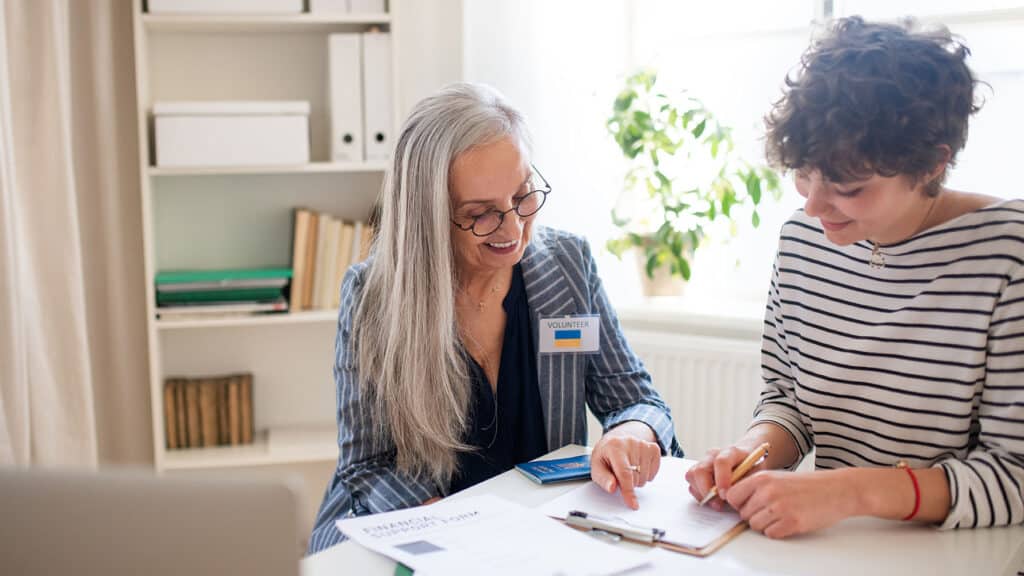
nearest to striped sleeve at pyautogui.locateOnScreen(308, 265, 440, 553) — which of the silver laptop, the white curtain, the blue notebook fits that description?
the blue notebook

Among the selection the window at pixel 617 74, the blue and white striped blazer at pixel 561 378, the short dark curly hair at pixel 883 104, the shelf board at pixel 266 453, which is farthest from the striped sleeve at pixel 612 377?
the shelf board at pixel 266 453

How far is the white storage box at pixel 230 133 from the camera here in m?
2.76

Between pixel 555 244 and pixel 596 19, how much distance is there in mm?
1524

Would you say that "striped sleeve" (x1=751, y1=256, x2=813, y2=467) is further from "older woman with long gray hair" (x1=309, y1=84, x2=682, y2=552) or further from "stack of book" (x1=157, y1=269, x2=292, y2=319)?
"stack of book" (x1=157, y1=269, x2=292, y2=319)

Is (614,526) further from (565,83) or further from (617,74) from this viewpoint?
(617,74)

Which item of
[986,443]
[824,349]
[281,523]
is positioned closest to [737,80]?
[824,349]

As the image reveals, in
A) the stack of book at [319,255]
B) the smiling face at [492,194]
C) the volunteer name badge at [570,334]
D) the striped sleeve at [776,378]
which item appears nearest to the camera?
the striped sleeve at [776,378]

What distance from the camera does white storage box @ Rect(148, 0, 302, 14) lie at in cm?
274

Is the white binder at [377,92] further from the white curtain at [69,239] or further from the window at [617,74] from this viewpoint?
the white curtain at [69,239]

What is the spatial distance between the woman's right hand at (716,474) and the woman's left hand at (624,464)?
0.25 feet

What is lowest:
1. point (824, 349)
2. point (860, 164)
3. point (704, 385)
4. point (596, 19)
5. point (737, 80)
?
point (704, 385)

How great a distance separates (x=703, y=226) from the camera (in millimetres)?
3008

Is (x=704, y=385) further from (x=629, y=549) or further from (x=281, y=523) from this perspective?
(x=281, y=523)

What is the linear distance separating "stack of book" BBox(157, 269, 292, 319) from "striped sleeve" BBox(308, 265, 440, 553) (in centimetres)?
129
